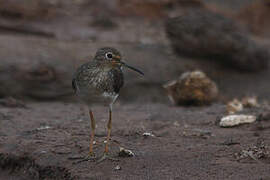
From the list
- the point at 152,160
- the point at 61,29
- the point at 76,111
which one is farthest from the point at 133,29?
the point at 152,160

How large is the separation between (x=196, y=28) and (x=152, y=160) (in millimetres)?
5840

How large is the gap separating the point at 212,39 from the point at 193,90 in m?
2.82

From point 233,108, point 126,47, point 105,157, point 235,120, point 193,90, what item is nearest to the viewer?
point 105,157

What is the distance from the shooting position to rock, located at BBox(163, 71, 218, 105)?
24.1 ft

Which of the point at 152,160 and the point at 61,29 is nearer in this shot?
the point at 152,160

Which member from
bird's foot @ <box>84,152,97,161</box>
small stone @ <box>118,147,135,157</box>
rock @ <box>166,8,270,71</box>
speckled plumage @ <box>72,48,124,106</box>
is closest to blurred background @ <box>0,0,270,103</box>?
rock @ <box>166,8,270,71</box>

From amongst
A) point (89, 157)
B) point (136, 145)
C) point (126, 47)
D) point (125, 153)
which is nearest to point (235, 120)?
point (136, 145)

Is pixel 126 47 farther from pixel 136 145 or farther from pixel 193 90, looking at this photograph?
pixel 136 145

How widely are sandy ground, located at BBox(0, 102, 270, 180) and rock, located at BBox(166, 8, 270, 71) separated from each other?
3233 millimetres

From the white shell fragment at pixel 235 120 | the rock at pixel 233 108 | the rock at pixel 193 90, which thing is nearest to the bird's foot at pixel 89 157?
the white shell fragment at pixel 235 120

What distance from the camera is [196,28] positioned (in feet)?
32.5

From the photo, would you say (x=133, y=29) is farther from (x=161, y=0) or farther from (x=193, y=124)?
(x=193, y=124)

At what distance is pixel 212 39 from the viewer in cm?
988

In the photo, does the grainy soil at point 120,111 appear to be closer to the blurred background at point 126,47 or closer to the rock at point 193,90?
the blurred background at point 126,47
